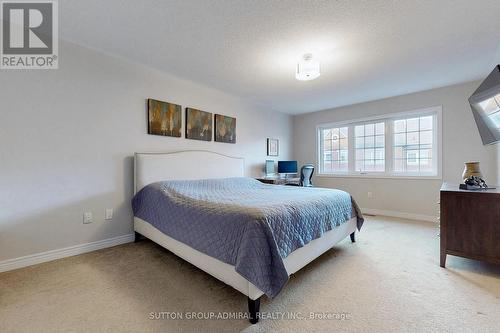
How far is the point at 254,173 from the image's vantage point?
4480mm

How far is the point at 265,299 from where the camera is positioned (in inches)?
63.4

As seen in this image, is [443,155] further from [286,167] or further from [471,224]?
[286,167]

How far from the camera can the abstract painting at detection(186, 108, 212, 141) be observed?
335cm

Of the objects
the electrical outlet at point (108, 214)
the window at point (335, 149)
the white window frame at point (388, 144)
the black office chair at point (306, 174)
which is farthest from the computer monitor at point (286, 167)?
the electrical outlet at point (108, 214)

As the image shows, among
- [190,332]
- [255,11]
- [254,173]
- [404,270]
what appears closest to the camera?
[190,332]

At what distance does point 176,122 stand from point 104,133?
933 millimetres

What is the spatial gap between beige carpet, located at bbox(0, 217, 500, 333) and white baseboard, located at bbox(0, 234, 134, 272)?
87 millimetres

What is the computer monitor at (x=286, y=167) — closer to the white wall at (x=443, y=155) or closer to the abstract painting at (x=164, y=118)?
the white wall at (x=443, y=155)

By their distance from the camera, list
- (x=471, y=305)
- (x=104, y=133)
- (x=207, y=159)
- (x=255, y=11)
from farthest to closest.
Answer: (x=207, y=159), (x=104, y=133), (x=255, y=11), (x=471, y=305)

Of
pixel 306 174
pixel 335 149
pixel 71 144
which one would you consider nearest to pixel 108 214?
pixel 71 144

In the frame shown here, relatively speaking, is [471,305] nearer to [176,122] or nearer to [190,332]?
[190,332]

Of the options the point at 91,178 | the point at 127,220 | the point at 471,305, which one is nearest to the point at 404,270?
the point at 471,305

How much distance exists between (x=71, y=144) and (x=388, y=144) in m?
4.94

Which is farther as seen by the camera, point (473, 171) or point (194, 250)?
point (473, 171)
